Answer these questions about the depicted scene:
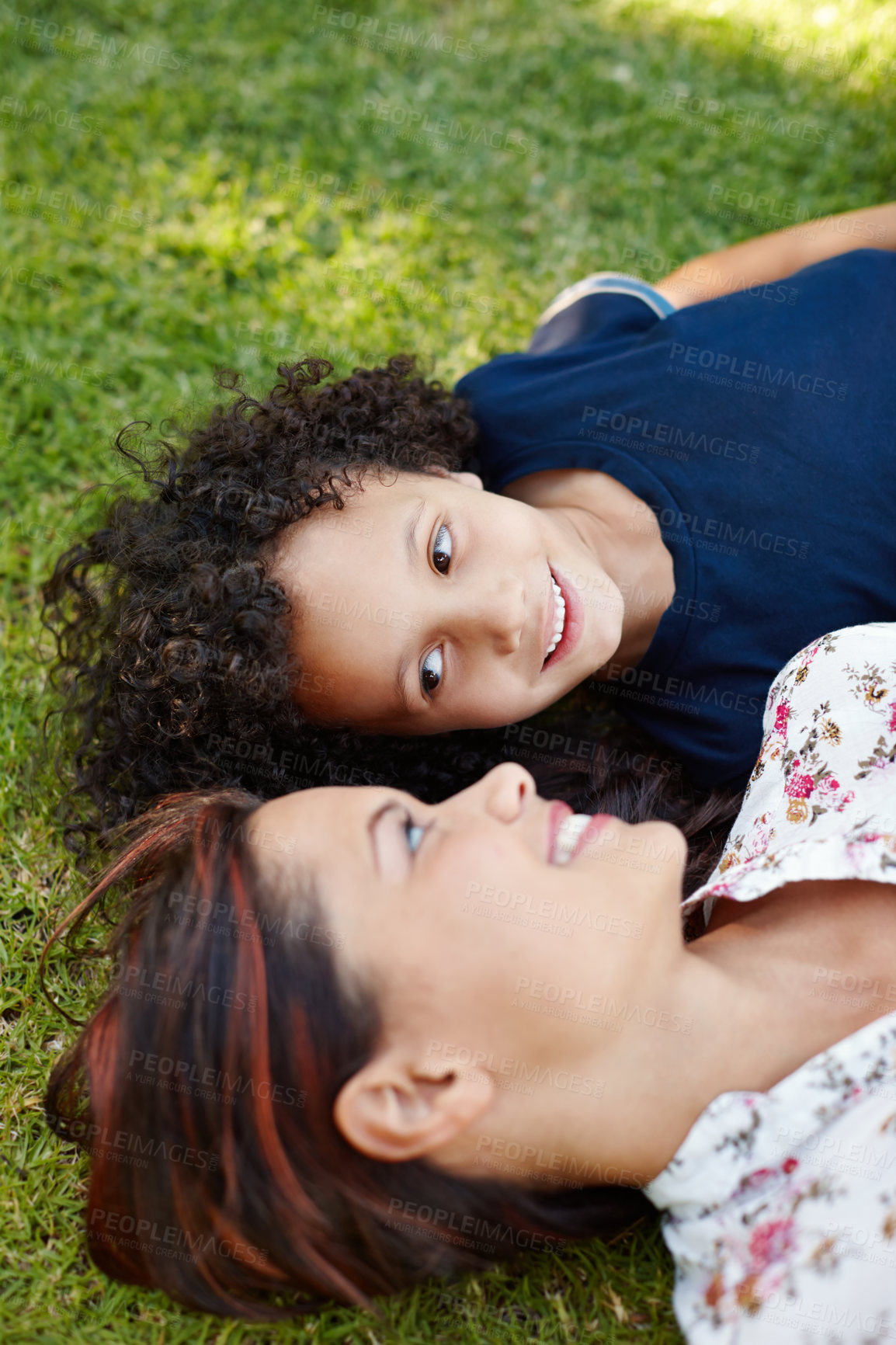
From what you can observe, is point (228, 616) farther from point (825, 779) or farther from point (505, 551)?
point (825, 779)

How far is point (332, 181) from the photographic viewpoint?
357 cm

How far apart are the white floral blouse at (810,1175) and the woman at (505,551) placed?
2.11 feet

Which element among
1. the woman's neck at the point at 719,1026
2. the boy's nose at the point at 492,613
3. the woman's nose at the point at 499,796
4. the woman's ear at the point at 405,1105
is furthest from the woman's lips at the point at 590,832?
the boy's nose at the point at 492,613

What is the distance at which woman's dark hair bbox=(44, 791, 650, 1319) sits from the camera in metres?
1.57

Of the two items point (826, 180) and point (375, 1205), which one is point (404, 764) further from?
point (826, 180)

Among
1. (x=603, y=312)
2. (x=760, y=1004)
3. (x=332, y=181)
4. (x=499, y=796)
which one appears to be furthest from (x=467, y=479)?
(x=332, y=181)

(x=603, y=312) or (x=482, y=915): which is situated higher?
(x=603, y=312)

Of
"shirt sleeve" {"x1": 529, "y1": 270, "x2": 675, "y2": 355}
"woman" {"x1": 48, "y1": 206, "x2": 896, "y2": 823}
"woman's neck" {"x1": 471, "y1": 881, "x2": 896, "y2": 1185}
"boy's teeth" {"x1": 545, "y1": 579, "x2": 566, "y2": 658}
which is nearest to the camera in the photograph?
"woman's neck" {"x1": 471, "y1": 881, "x2": 896, "y2": 1185}

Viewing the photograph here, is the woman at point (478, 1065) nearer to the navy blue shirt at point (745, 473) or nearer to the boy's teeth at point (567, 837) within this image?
the boy's teeth at point (567, 837)

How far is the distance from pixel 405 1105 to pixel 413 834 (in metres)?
0.43

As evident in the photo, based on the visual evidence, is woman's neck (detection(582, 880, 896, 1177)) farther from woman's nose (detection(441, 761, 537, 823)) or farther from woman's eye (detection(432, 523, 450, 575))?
woman's eye (detection(432, 523, 450, 575))

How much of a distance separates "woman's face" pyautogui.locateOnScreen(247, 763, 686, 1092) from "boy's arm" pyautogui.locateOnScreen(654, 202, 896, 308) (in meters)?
2.02

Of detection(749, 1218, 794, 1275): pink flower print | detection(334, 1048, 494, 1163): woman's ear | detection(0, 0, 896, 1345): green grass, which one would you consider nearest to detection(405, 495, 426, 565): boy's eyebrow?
detection(334, 1048, 494, 1163): woman's ear

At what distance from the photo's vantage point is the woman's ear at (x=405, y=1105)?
153 centimetres
